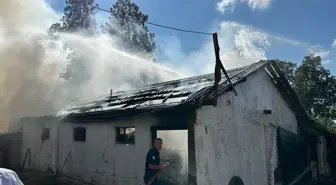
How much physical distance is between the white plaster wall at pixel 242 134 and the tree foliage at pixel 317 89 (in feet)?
39.0

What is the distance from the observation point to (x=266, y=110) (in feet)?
31.1

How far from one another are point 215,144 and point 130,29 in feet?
75.4

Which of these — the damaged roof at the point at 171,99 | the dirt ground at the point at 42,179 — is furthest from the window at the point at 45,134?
the damaged roof at the point at 171,99

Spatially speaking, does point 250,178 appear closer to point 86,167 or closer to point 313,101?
point 86,167

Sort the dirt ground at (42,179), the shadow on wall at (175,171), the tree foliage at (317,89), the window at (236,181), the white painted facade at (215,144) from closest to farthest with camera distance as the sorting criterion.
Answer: the white painted facade at (215,144), the window at (236,181), the shadow on wall at (175,171), the dirt ground at (42,179), the tree foliage at (317,89)

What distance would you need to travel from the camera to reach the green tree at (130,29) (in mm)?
28094

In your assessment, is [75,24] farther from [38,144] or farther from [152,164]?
[152,164]

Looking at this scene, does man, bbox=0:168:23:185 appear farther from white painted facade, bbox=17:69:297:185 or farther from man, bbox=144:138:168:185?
white painted facade, bbox=17:69:297:185

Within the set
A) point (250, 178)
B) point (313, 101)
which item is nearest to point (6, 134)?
point (250, 178)

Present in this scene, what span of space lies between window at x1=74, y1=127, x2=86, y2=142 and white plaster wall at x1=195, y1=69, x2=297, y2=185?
5325 mm

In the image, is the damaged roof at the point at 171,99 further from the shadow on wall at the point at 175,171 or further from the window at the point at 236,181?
the window at the point at 236,181

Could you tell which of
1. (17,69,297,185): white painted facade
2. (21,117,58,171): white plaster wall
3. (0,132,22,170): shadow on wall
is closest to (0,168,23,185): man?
(17,69,297,185): white painted facade

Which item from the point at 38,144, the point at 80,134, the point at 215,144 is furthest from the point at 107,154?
the point at 38,144

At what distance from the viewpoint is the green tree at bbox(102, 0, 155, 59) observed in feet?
92.2
